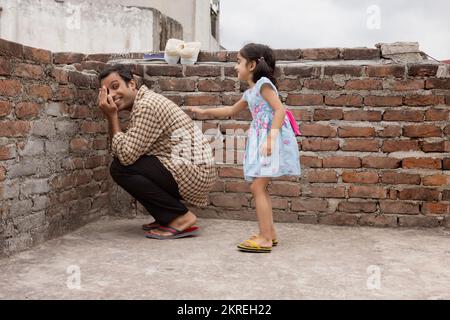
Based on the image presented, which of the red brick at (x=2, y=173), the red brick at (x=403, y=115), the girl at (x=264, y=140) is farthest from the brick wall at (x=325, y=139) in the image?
the girl at (x=264, y=140)

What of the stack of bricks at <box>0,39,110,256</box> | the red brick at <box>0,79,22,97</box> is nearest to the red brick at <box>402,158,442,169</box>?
the stack of bricks at <box>0,39,110,256</box>

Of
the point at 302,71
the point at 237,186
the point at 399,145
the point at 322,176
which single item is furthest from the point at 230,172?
the point at 399,145

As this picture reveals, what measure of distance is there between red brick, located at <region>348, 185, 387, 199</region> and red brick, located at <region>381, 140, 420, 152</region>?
30 centimetres

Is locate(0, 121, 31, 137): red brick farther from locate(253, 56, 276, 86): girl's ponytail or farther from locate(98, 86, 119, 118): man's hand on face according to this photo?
locate(253, 56, 276, 86): girl's ponytail

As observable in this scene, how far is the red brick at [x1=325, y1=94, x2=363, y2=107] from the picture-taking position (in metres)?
3.88

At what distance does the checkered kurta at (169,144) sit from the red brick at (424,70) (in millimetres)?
1621

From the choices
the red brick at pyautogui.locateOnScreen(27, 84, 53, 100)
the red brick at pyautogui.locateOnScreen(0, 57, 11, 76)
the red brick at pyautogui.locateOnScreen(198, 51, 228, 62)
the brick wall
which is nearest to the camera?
the red brick at pyautogui.locateOnScreen(0, 57, 11, 76)

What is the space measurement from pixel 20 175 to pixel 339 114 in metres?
2.29

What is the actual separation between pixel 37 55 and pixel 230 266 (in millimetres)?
1667

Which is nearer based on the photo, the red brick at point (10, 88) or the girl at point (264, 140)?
the red brick at point (10, 88)

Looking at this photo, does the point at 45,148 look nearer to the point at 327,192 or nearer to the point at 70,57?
the point at 70,57

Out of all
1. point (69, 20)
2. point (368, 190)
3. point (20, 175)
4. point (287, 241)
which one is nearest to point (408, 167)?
point (368, 190)

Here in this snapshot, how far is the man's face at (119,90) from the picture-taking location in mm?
3428

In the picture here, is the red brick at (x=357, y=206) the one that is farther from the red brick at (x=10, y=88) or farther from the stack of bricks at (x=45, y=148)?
the red brick at (x=10, y=88)
